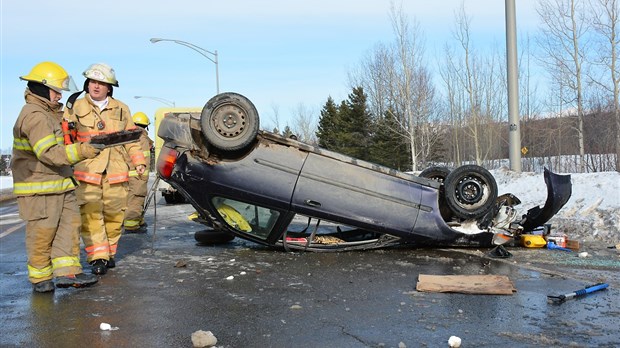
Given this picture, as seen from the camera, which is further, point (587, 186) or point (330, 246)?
point (587, 186)

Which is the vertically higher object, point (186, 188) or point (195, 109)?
point (195, 109)

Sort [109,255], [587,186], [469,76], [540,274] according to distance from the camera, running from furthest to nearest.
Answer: [469,76] → [587,186] → [109,255] → [540,274]

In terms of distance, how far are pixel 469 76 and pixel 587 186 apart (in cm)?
2907

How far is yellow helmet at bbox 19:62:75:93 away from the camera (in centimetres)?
455

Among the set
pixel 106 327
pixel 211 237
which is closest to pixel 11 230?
pixel 211 237

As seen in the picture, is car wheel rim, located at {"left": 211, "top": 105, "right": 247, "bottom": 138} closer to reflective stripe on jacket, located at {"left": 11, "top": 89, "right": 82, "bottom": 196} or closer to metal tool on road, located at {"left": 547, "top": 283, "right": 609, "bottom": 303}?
reflective stripe on jacket, located at {"left": 11, "top": 89, "right": 82, "bottom": 196}

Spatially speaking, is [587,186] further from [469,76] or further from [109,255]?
[469,76]

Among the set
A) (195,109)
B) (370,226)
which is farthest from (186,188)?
(195,109)

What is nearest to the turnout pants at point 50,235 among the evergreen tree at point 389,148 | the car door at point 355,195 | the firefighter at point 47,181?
the firefighter at point 47,181

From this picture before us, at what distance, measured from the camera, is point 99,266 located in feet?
17.0

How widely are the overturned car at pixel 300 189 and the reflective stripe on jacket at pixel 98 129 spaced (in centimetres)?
42

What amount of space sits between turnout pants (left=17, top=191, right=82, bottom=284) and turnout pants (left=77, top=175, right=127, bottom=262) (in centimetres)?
57

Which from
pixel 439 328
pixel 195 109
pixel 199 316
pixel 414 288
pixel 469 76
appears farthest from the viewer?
pixel 469 76

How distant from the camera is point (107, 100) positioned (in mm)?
5613
